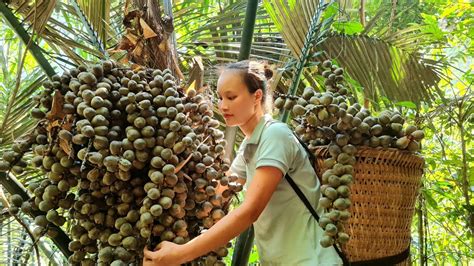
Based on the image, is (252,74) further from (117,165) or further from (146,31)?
(117,165)

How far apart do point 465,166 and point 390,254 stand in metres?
1.24

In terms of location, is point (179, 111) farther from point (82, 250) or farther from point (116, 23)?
point (116, 23)

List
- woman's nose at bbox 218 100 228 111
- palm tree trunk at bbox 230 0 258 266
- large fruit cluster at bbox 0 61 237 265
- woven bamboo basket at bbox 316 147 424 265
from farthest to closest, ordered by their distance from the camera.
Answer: palm tree trunk at bbox 230 0 258 266 < woman's nose at bbox 218 100 228 111 < woven bamboo basket at bbox 316 147 424 265 < large fruit cluster at bbox 0 61 237 265

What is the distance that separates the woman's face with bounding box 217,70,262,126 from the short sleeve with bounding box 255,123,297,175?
0.09 metres

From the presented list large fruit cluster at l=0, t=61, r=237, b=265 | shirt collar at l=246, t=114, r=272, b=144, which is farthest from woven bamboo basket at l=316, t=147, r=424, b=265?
large fruit cluster at l=0, t=61, r=237, b=265

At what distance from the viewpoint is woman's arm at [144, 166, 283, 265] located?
98cm

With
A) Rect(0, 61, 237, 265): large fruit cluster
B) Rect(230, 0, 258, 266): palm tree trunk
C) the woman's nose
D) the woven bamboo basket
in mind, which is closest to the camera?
Rect(0, 61, 237, 265): large fruit cluster

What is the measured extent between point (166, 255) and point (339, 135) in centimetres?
41

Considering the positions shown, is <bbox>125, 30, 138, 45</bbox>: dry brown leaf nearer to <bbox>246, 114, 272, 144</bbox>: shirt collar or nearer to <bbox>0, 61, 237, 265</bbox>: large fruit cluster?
<bbox>0, 61, 237, 265</bbox>: large fruit cluster

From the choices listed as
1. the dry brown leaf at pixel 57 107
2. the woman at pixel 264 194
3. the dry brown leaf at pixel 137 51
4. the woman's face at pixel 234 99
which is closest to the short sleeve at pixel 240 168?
the woman at pixel 264 194

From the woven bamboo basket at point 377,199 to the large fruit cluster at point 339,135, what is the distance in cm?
3

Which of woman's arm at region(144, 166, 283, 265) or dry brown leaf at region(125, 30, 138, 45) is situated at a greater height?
dry brown leaf at region(125, 30, 138, 45)

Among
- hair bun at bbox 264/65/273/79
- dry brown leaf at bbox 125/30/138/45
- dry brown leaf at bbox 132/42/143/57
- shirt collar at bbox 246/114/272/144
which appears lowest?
shirt collar at bbox 246/114/272/144

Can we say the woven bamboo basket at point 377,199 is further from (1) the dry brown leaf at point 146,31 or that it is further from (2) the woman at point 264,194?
(1) the dry brown leaf at point 146,31
